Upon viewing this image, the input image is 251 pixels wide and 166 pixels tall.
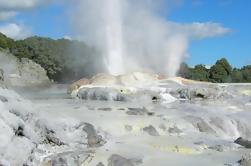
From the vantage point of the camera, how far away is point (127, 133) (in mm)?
12586

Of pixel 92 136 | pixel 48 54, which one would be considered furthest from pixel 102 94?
pixel 48 54

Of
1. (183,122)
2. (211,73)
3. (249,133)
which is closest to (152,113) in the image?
(183,122)

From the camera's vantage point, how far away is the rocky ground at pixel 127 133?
31.4 ft

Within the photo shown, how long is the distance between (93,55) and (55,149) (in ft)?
54.6

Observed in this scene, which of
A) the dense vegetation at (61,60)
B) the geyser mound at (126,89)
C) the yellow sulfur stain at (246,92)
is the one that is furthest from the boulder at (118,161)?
the dense vegetation at (61,60)

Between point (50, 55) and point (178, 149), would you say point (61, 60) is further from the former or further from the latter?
point (178, 149)

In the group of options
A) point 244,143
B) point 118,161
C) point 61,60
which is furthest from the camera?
point 61,60

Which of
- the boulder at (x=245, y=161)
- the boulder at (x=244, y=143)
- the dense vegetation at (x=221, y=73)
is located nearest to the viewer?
the boulder at (x=245, y=161)

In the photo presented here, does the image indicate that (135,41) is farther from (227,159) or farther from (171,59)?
(227,159)

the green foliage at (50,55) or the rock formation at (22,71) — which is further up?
the green foliage at (50,55)

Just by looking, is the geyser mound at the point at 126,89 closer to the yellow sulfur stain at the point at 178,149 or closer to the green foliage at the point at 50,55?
the yellow sulfur stain at the point at 178,149

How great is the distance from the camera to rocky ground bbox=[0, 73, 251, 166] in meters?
9.58

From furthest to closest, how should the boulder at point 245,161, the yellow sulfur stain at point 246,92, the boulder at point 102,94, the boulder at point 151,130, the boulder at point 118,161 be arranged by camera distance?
the yellow sulfur stain at point 246,92 → the boulder at point 102,94 → the boulder at point 151,130 → the boulder at point 118,161 → the boulder at point 245,161

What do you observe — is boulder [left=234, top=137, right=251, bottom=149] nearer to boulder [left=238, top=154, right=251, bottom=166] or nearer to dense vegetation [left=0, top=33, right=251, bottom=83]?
boulder [left=238, top=154, right=251, bottom=166]
